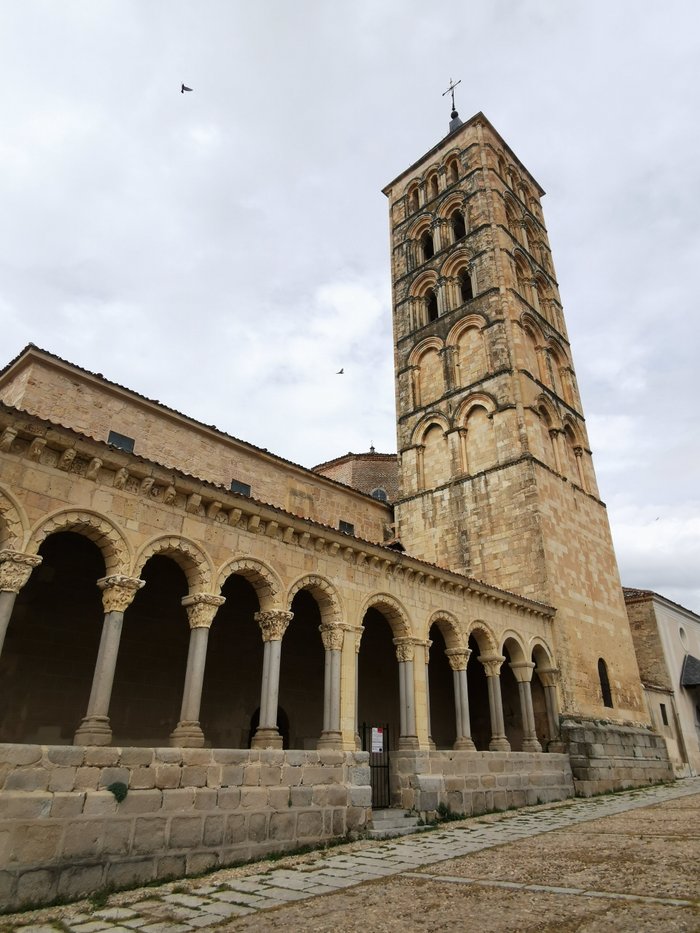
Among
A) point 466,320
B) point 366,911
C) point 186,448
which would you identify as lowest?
point 366,911

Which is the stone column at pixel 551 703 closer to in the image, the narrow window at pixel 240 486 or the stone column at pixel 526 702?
the stone column at pixel 526 702

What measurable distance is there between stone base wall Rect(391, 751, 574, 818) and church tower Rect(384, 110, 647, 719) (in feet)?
7.76

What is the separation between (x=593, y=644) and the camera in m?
18.3

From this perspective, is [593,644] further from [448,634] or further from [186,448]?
[186,448]

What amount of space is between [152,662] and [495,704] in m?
8.18

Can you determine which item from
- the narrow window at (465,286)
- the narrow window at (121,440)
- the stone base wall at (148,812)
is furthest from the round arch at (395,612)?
the narrow window at (465,286)

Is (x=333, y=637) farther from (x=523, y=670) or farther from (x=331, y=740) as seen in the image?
(x=523, y=670)

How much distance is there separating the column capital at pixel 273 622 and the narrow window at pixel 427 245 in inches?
838

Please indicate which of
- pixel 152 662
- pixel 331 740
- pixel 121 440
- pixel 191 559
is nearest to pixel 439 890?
pixel 331 740

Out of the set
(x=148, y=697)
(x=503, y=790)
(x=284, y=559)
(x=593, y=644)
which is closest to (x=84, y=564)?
(x=148, y=697)

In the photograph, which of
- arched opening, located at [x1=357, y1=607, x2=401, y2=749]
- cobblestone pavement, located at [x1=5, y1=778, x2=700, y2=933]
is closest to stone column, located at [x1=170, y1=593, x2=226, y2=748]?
cobblestone pavement, located at [x1=5, y1=778, x2=700, y2=933]

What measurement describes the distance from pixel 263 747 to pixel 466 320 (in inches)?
703

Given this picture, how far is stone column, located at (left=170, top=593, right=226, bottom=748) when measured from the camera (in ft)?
28.1

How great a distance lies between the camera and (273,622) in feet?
34.0
